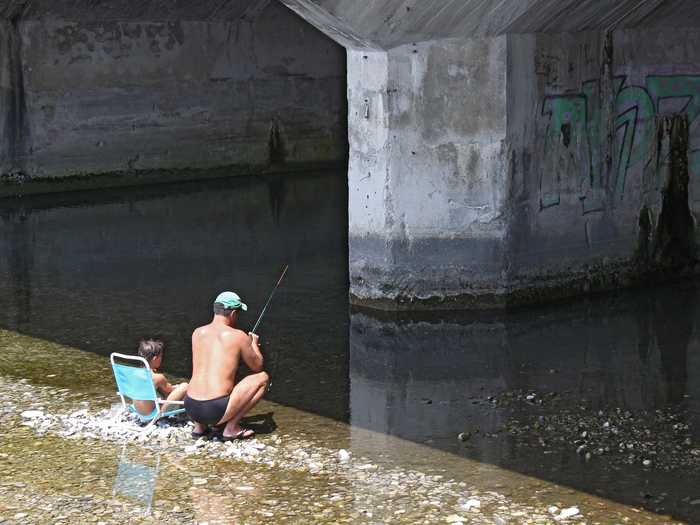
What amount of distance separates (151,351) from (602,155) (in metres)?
6.98

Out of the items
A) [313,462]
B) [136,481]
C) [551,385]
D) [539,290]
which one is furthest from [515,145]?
[136,481]

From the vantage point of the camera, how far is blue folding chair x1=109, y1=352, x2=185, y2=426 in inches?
357

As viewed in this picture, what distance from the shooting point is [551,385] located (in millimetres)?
10898

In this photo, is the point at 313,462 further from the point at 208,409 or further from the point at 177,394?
the point at 177,394

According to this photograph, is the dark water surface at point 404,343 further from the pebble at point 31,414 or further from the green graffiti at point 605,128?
the pebble at point 31,414

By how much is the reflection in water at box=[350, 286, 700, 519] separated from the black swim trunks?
1.33 metres

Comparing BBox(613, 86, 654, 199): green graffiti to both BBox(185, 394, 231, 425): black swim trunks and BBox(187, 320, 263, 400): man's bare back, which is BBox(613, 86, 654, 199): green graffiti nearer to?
BBox(187, 320, 263, 400): man's bare back

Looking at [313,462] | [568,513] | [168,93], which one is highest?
[168,93]

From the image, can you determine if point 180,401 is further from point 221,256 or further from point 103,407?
point 221,256

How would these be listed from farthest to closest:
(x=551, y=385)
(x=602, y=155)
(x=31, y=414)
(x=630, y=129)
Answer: (x=630, y=129) → (x=602, y=155) → (x=551, y=385) → (x=31, y=414)

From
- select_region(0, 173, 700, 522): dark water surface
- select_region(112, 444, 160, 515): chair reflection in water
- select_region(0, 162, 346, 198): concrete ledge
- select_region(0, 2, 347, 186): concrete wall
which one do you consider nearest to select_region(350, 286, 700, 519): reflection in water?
select_region(0, 173, 700, 522): dark water surface

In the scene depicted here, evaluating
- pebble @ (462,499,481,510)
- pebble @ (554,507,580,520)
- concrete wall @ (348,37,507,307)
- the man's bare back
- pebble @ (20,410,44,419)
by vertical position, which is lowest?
pebble @ (554,507,580,520)

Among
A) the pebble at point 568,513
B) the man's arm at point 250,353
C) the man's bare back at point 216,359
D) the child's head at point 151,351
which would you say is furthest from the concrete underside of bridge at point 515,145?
the pebble at point 568,513

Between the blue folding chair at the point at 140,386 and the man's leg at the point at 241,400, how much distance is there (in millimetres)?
472
